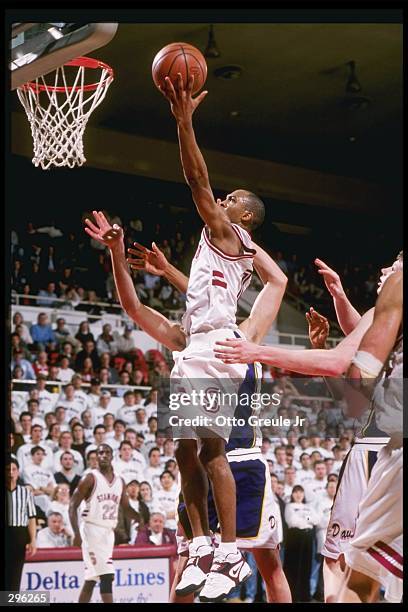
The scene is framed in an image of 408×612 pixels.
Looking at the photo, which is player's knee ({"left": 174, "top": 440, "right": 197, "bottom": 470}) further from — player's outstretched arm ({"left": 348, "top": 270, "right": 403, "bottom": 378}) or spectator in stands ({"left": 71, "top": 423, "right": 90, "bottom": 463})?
spectator in stands ({"left": 71, "top": 423, "right": 90, "bottom": 463})

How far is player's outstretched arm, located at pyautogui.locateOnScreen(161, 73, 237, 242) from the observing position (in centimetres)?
437

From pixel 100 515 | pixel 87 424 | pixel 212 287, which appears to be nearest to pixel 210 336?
pixel 212 287

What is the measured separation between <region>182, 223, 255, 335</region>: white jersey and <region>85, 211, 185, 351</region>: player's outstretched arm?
1.01 feet

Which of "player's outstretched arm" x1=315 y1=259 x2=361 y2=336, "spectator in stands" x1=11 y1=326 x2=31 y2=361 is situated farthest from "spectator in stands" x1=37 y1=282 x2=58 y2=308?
"player's outstretched arm" x1=315 y1=259 x2=361 y2=336

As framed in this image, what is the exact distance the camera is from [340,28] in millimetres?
9492

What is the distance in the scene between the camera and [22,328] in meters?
9.28

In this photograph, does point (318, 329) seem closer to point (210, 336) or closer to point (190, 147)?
point (210, 336)

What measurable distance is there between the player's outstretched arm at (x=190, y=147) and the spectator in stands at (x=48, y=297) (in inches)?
207

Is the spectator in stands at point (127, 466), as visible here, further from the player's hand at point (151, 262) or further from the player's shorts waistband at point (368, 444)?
the player's shorts waistband at point (368, 444)

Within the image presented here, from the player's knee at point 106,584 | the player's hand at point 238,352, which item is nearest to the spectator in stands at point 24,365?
the player's knee at point 106,584

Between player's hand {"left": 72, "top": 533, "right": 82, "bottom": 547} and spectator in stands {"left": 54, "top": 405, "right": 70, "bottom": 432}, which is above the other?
spectator in stands {"left": 54, "top": 405, "right": 70, "bottom": 432}

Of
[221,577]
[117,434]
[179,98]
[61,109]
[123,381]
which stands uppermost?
[61,109]

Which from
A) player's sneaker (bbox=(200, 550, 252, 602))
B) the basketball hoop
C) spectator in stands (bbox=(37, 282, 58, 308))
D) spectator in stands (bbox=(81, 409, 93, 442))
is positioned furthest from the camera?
spectator in stands (bbox=(37, 282, 58, 308))

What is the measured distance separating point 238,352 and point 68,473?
14.6ft
